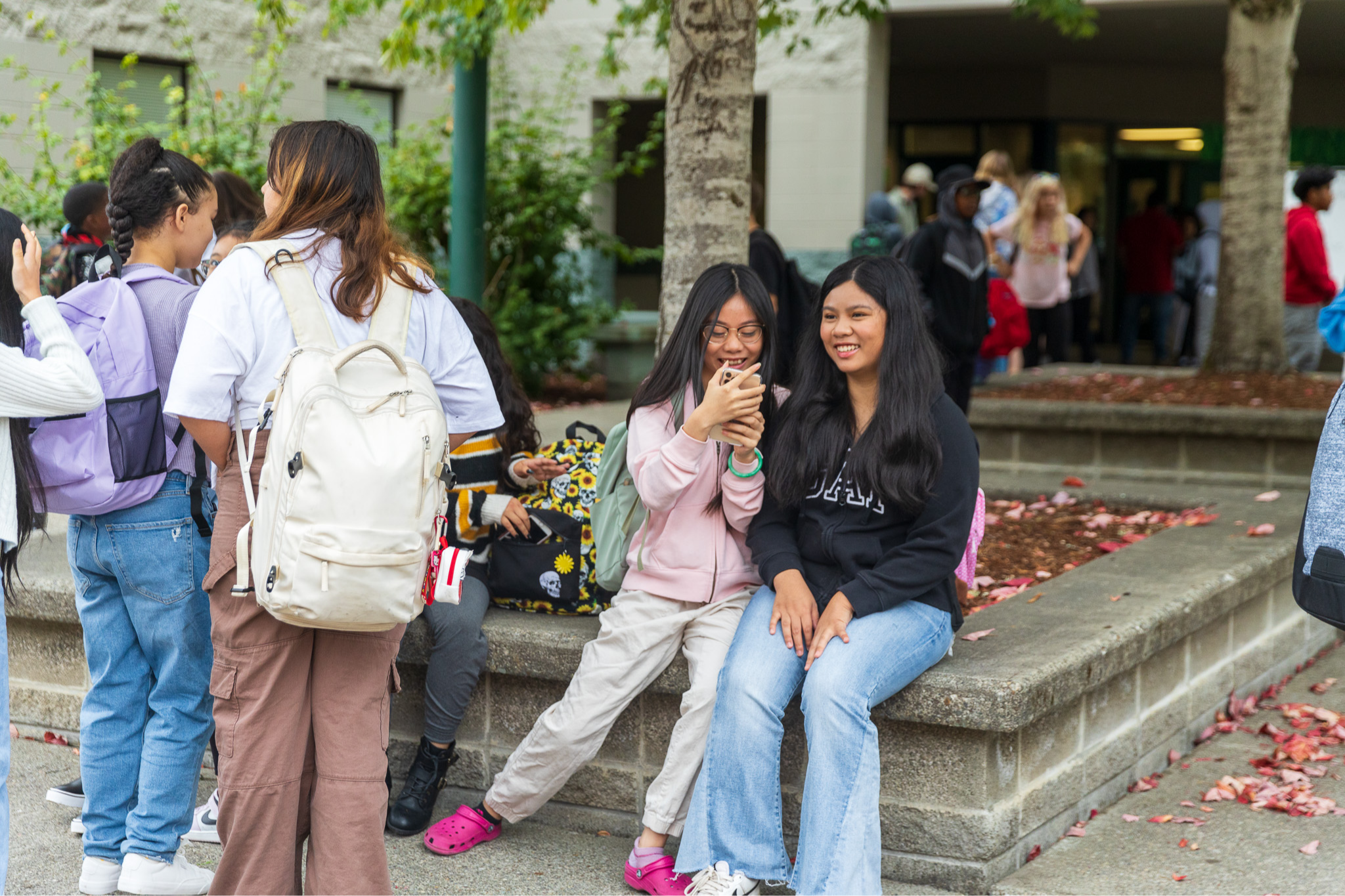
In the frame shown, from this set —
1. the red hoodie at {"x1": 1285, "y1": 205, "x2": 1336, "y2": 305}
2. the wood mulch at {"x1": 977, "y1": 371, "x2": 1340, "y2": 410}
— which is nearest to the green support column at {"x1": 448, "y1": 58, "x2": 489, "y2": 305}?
the wood mulch at {"x1": 977, "y1": 371, "x2": 1340, "y2": 410}

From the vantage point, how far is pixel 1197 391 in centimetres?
889

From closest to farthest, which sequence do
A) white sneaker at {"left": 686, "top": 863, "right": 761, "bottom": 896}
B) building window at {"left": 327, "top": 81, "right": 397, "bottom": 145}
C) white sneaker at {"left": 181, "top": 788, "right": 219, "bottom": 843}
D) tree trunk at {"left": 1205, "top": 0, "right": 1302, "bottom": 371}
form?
1. white sneaker at {"left": 686, "top": 863, "right": 761, "bottom": 896}
2. white sneaker at {"left": 181, "top": 788, "right": 219, "bottom": 843}
3. tree trunk at {"left": 1205, "top": 0, "right": 1302, "bottom": 371}
4. building window at {"left": 327, "top": 81, "right": 397, "bottom": 145}

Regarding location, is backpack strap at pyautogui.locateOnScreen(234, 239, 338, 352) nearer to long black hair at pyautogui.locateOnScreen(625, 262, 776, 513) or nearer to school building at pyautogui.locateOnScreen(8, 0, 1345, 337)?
→ long black hair at pyautogui.locateOnScreen(625, 262, 776, 513)

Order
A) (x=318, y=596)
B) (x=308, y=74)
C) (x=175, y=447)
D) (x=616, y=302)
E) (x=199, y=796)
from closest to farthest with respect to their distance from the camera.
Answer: (x=318, y=596)
(x=175, y=447)
(x=199, y=796)
(x=308, y=74)
(x=616, y=302)

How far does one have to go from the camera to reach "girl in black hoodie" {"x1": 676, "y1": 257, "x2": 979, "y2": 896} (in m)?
3.27

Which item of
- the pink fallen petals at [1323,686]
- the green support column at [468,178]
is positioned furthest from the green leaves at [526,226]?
the pink fallen petals at [1323,686]

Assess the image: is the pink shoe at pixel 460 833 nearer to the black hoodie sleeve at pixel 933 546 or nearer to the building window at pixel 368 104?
the black hoodie sleeve at pixel 933 546

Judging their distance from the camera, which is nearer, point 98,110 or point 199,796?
point 199,796

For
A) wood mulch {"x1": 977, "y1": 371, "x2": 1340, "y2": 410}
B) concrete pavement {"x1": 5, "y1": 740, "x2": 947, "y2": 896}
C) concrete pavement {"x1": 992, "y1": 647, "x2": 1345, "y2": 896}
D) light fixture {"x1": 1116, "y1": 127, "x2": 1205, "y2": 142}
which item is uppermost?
light fixture {"x1": 1116, "y1": 127, "x2": 1205, "y2": 142}

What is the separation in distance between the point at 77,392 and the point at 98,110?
29.7ft

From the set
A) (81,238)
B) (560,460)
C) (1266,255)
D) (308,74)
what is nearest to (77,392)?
(560,460)

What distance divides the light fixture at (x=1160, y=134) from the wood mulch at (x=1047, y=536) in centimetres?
1247

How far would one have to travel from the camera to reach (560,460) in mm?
4312

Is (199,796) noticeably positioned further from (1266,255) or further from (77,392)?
(1266,255)
